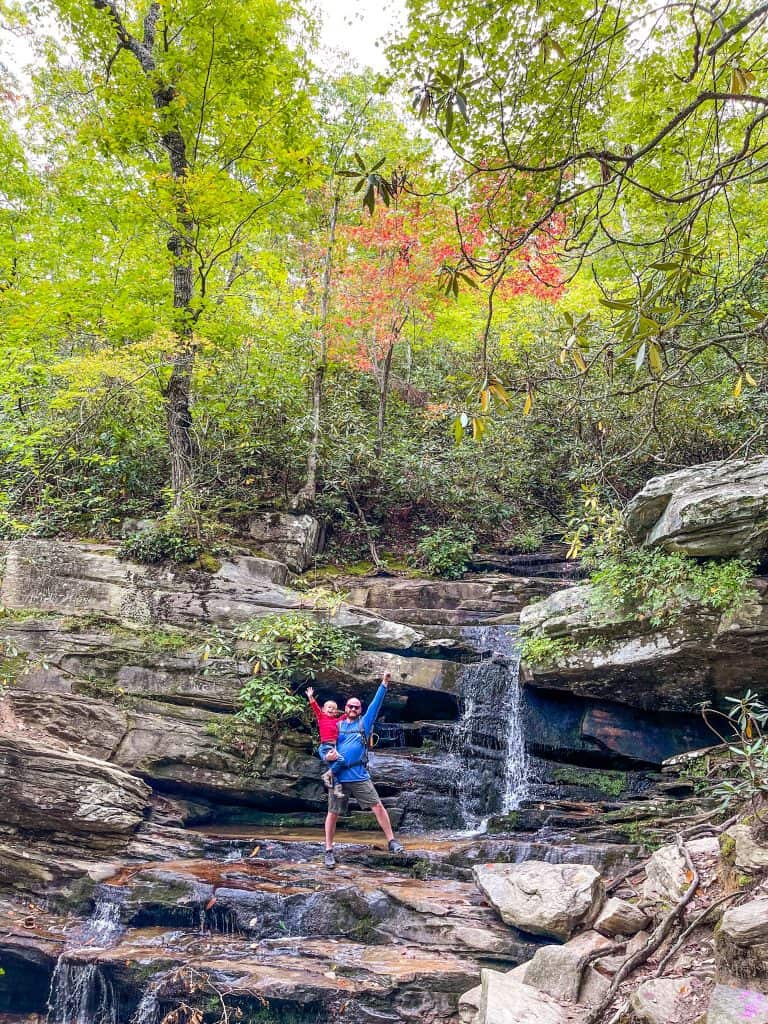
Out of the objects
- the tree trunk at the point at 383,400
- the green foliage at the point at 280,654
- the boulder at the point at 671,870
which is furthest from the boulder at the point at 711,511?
the tree trunk at the point at 383,400

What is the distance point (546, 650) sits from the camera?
8781mm

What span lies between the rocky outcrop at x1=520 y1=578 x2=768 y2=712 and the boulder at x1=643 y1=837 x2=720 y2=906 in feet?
9.33

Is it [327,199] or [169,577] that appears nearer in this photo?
[169,577]

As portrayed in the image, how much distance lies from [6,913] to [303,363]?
11533mm

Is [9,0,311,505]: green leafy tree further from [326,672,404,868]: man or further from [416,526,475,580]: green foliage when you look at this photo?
[326,672,404,868]: man

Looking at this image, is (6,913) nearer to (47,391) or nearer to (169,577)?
(169,577)

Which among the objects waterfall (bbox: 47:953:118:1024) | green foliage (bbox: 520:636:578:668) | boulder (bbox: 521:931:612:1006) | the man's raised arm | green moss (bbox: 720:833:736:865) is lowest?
waterfall (bbox: 47:953:118:1024)

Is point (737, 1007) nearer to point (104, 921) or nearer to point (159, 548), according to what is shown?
point (104, 921)

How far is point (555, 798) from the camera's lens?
8469mm

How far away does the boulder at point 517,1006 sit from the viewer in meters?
4.02

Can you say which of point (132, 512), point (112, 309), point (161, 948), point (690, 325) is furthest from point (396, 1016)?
point (690, 325)

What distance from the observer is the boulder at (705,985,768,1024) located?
2.87m

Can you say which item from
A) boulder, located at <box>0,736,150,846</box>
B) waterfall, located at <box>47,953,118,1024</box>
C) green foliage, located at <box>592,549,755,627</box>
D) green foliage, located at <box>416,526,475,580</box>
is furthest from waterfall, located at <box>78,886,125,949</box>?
green foliage, located at <box>416,526,475,580</box>

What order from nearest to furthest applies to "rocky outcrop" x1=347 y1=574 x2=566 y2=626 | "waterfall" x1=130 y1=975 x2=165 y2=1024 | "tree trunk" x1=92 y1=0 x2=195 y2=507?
"waterfall" x1=130 y1=975 x2=165 y2=1024, "tree trunk" x1=92 y1=0 x2=195 y2=507, "rocky outcrop" x1=347 y1=574 x2=566 y2=626
